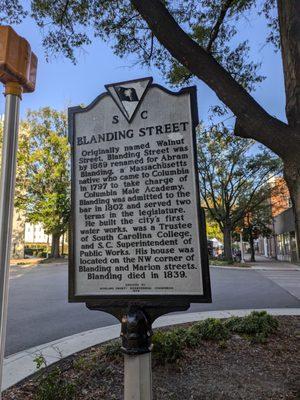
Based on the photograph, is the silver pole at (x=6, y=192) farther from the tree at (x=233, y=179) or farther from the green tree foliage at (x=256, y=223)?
the green tree foliage at (x=256, y=223)

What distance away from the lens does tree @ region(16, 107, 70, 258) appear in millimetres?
35906

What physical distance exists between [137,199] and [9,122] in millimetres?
1117

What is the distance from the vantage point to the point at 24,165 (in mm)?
36094

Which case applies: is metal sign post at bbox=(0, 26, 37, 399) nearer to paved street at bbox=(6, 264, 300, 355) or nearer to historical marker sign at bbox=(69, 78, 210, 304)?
historical marker sign at bbox=(69, 78, 210, 304)

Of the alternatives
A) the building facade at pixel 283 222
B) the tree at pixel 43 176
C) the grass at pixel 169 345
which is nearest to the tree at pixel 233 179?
the building facade at pixel 283 222

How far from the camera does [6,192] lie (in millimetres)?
2287

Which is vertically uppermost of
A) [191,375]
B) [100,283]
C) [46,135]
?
[46,135]

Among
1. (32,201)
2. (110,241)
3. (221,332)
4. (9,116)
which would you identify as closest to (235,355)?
(221,332)

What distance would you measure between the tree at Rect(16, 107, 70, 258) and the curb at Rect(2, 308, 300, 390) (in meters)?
28.9

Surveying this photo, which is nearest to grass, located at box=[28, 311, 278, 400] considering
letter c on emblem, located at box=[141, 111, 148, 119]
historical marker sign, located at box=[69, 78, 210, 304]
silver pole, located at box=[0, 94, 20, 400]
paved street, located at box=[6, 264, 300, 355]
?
historical marker sign, located at box=[69, 78, 210, 304]

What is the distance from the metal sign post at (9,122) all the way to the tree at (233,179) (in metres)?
26.5

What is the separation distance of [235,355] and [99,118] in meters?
3.91

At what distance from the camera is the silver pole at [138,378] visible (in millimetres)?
2600

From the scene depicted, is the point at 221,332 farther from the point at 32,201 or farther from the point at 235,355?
the point at 32,201
